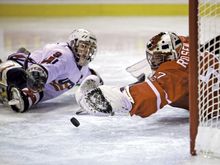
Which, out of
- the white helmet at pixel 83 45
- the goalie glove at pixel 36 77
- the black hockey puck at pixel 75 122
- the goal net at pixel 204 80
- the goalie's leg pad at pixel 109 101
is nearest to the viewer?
the goal net at pixel 204 80

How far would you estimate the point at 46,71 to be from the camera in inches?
127

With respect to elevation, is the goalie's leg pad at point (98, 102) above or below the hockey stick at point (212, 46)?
below

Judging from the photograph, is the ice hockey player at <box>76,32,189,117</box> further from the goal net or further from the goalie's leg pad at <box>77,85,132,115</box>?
the goal net

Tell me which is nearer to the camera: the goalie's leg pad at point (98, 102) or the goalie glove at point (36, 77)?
the goalie's leg pad at point (98, 102)

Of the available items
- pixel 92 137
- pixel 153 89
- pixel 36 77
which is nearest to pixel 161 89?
pixel 153 89

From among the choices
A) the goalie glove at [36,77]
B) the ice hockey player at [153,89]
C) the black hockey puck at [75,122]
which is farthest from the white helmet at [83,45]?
the black hockey puck at [75,122]

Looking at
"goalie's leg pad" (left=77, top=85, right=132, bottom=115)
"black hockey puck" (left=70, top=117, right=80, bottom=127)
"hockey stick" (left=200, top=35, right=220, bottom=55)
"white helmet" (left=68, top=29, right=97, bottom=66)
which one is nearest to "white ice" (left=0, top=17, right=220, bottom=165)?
"black hockey puck" (left=70, top=117, right=80, bottom=127)

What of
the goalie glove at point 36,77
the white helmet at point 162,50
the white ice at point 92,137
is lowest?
the white ice at point 92,137

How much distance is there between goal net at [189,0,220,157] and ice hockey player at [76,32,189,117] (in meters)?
0.21

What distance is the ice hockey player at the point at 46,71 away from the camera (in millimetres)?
3230

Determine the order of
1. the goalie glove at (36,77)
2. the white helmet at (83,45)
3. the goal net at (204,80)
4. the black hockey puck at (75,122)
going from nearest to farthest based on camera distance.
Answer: the goal net at (204,80)
the black hockey puck at (75,122)
the goalie glove at (36,77)
the white helmet at (83,45)

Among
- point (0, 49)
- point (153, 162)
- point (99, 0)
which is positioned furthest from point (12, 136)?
point (99, 0)

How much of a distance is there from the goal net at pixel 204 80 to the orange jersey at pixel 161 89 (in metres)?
0.18

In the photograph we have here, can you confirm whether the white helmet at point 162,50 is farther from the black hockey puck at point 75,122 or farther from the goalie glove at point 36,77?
the goalie glove at point 36,77
